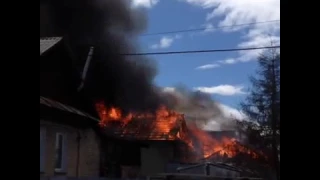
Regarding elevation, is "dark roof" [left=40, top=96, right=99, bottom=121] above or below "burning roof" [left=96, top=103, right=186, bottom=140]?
above

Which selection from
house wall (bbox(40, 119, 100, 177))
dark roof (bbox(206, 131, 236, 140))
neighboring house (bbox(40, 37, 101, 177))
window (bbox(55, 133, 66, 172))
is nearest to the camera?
house wall (bbox(40, 119, 100, 177))

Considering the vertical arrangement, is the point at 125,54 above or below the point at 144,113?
above

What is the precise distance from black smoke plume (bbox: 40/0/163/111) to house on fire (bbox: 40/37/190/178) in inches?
19.3

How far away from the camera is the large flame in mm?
8945

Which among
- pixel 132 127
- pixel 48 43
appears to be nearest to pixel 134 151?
pixel 132 127

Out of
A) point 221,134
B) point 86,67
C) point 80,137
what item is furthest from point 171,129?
point 80,137

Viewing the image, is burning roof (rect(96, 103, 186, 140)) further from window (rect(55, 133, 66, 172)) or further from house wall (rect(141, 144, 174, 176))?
window (rect(55, 133, 66, 172))

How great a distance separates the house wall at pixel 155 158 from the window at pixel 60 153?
60.7 inches

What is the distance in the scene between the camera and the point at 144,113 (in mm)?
9398

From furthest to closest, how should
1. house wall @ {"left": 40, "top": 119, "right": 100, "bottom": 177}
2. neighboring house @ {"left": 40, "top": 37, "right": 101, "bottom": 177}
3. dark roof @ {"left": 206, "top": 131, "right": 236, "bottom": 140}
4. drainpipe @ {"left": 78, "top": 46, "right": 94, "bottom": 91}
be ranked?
1. dark roof @ {"left": 206, "top": 131, "right": 236, "bottom": 140}
2. drainpipe @ {"left": 78, "top": 46, "right": 94, "bottom": 91}
3. neighboring house @ {"left": 40, "top": 37, "right": 101, "bottom": 177}
4. house wall @ {"left": 40, "top": 119, "right": 100, "bottom": 177}

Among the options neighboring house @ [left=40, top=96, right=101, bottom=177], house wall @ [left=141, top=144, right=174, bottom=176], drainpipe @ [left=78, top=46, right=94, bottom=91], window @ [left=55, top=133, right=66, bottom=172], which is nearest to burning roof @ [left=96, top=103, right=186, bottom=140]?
house wall @ [left=141, top=144, right=174, bottom=176]

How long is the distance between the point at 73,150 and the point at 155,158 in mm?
1810
